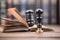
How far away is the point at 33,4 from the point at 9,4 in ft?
1.20

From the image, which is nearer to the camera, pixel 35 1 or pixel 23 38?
pixel 23 38

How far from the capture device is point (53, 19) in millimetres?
2344

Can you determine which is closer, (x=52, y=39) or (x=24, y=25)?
(x=52, y=39)

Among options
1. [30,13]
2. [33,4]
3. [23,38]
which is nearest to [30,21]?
[30,13]

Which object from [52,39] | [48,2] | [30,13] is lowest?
[52,39]

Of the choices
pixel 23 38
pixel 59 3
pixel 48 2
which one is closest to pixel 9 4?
pixel 48 2

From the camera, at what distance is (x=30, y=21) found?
3.92 feet

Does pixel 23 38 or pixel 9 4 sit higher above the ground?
pixel 9 4

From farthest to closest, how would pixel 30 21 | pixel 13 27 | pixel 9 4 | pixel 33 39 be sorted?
1. pixel 9 4
2. pixel 30 21
3. pixel 13 27
4. pixel 33 39

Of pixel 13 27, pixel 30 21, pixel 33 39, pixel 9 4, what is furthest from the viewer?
pixel 9 4

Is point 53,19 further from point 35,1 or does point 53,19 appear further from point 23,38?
point 23,38

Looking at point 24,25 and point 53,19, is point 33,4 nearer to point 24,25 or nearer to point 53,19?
point 53,19

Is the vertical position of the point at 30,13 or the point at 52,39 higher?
the point at 30,13

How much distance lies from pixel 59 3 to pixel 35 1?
1.23 ft
